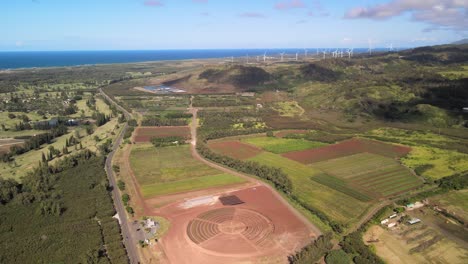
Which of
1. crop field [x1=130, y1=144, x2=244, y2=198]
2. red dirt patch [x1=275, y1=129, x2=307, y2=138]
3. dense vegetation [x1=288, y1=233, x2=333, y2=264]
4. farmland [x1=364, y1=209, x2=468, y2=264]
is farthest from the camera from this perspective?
red dirt patch [x1=275, y1=129, x2=307, y2=138]

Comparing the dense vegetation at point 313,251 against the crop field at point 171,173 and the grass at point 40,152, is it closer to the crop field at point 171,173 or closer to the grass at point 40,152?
the crop field at point 171,173

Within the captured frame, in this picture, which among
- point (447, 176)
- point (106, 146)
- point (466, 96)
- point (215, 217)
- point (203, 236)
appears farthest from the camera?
point (466, 96)

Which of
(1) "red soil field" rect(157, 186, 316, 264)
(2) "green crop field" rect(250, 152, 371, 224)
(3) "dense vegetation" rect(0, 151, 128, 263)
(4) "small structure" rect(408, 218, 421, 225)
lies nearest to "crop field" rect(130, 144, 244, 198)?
(1) "red soil field" rect(157, 186, 316, 264)

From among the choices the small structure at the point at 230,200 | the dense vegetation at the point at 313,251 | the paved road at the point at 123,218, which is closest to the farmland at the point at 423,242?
the dense vegetation at the point at 313,251

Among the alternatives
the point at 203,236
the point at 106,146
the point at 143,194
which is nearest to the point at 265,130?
the point at 106,146

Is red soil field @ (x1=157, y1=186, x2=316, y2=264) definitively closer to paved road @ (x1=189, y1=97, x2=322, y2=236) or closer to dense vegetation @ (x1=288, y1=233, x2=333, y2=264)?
paved road @ (x1=189, y1=97, x2=322, y2=236)

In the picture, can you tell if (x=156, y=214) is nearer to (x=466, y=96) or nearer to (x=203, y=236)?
(x=203, y=236)
